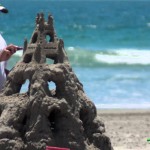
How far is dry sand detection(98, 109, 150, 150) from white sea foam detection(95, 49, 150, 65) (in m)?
9.85

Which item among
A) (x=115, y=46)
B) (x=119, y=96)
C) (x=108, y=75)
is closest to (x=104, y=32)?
(x=115, y=46)

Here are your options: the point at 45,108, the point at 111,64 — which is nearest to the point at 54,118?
the point at 45,108

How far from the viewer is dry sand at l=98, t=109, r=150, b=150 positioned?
1031 centimetres

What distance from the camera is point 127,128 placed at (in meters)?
12.0

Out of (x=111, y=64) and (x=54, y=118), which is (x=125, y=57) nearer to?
(x=111, y=64)

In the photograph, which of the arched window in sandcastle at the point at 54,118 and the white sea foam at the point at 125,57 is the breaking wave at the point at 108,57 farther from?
the arched window in sandcastle at the point at 54,118

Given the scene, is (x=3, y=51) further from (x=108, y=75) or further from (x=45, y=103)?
(x=108, y=75)

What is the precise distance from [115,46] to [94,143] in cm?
2604

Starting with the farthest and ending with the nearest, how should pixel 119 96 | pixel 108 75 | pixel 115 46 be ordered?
pixel 115 46 → pixel 108 75 → pixel 119 96

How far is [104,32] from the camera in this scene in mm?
40812

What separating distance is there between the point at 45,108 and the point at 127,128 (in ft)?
22.4

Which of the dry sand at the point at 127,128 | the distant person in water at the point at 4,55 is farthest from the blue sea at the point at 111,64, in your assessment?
the distant person in water at the point at 4,55

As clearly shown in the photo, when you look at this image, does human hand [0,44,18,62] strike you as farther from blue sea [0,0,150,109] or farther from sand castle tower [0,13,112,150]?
blue sea [0,0,150,109]

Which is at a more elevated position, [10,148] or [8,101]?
[8,101]
